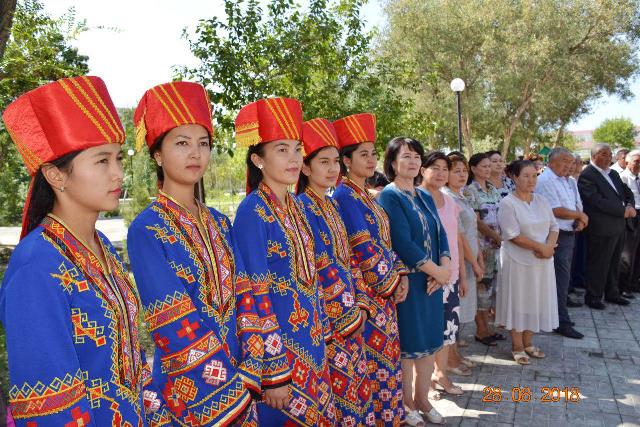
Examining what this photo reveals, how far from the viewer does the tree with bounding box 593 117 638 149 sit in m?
62.2

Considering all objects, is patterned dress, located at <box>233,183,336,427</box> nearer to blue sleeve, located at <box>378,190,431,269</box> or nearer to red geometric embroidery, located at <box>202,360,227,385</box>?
red geometric embroidery, located at <box>202,360,227,385</box>

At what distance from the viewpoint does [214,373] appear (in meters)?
1.77

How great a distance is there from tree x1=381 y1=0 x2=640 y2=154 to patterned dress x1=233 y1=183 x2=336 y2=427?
51.9ft

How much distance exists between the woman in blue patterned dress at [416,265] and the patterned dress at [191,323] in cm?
160

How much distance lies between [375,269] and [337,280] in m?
0.38

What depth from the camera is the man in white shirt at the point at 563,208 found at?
5555 millimetres

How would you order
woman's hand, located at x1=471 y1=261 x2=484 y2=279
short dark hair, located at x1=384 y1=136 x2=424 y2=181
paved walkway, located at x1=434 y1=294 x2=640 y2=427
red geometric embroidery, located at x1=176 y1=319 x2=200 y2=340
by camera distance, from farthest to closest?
woman's hand, located at x1=471 y1=261 x2=484 y2=279, paved walkway, located at x1=434 y1=294 x2=640 y2=427, short dark hair, located at x1=384 y1=136 x2=424 y2=181, red geometric embroidery, located at x1=176 y1=319 x2=200 y2=340

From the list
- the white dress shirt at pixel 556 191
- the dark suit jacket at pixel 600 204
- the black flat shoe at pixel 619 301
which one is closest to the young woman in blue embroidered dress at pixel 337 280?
the white dress shirt at pixel 556 191

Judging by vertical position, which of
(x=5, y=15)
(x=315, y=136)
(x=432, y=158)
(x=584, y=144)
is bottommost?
(x=584, y=144)

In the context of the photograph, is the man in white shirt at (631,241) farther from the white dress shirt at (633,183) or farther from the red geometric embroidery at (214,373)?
the red geometric embroidery at (214,373)

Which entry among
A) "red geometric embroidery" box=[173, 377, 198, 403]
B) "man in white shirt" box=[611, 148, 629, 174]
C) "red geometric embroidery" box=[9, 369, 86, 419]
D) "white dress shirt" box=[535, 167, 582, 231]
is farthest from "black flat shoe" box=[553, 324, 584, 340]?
"red geometric embroidery" box=[9, 369, 86, 419]

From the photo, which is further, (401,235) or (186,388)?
(401,235)

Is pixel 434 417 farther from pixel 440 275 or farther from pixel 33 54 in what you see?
pixel 33 54

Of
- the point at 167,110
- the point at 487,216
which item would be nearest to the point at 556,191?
the point at 487,216
